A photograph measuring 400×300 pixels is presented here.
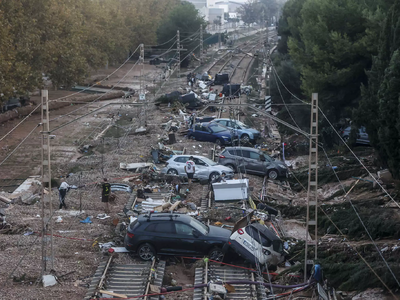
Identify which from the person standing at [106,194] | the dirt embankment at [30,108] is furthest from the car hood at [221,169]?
the dirt embankment at [30,108]

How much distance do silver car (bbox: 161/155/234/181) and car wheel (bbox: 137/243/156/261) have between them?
28.2ft

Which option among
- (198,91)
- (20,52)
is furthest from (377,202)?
(198,91)

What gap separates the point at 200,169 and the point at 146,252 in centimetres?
907

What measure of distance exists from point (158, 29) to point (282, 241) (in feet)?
225

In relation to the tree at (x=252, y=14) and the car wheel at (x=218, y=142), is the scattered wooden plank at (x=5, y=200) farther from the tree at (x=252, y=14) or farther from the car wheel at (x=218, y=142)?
the tree at (x=252, y=14)

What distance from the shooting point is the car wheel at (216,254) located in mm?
14375

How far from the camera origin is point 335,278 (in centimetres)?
1218

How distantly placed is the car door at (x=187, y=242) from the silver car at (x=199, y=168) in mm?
8336

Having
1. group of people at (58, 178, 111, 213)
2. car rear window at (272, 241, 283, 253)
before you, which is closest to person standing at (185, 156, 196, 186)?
group of people at (58, 178, 111, 213)

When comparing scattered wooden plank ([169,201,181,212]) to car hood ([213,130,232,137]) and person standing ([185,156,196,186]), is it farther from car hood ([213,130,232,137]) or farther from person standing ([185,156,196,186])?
car hood ([213,130,232,137])

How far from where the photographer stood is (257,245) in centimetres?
1427

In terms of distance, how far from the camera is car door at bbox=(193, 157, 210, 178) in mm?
22984

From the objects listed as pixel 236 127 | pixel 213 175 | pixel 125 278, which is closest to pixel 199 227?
pixel 125 278

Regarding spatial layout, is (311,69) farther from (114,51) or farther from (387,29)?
(114,51)
